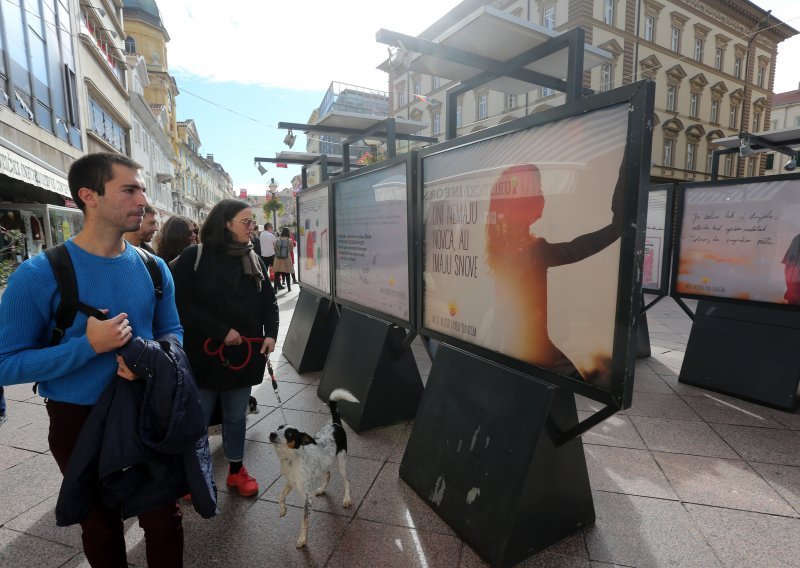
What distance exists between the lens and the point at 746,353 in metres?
4.41

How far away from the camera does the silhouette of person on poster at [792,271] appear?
13.3ft

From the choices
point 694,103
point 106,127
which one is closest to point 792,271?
point 106,127

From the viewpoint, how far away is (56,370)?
149 cm

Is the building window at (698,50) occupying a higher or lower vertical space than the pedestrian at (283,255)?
higher

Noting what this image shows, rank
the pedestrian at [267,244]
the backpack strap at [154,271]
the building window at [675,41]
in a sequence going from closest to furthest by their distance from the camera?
the backpack strap at [154,271], the pedestrian at [267,244], the building window at [675,41]

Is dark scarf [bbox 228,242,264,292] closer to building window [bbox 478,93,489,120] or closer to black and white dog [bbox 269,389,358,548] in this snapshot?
black and white dog [bbox 269,389,358,548]

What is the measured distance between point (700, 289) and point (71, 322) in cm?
573

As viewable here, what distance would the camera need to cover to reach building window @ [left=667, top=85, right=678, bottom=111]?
26.6m

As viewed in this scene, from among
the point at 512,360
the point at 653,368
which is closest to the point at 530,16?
the point at 653,368

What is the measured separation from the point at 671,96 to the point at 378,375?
31.6 meters

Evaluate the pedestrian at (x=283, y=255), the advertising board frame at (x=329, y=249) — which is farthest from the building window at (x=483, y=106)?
the advertising board frame at (x=329, y=249)

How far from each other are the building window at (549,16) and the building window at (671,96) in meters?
9.26

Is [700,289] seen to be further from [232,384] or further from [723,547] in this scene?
[232,384]

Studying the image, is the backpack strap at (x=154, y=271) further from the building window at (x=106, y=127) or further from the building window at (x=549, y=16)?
the building window at (x=549, y=16)
